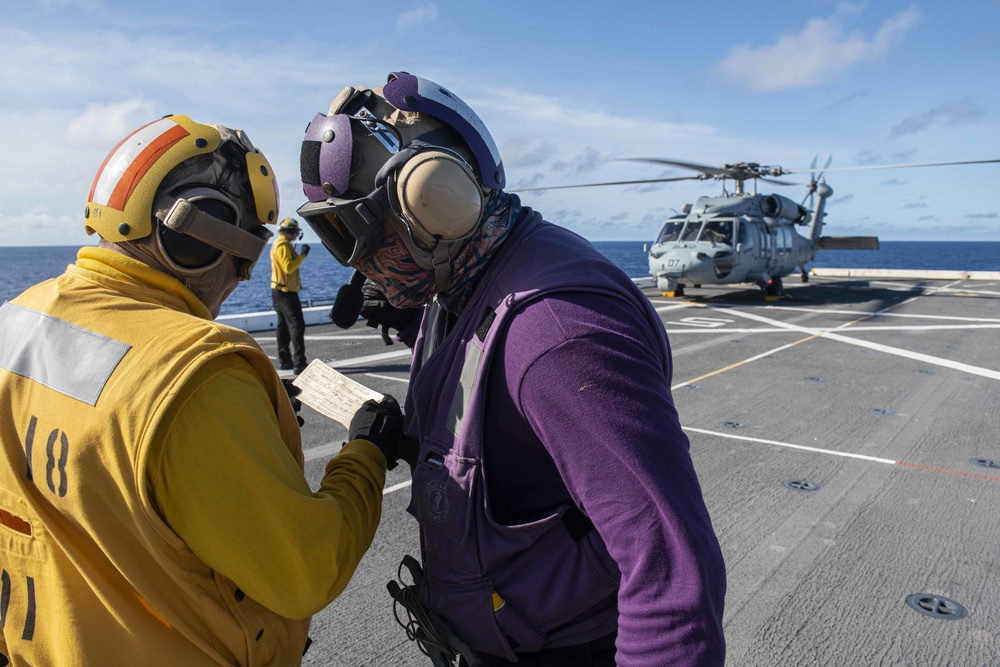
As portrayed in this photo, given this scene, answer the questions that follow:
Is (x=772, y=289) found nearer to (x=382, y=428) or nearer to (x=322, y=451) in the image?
(x=322, y=451)

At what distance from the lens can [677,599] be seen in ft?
3.70

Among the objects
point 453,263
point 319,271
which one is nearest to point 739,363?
point 453,263

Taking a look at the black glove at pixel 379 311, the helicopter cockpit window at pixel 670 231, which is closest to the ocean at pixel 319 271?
the helicopter cockpit window at pixel 670 231

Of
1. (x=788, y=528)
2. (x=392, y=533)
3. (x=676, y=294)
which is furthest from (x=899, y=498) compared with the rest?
(x=676, y=294)

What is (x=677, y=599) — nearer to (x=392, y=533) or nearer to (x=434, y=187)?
(x=434, y=187)

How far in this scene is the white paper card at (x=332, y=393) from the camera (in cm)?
213

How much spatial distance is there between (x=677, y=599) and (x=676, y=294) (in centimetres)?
1776

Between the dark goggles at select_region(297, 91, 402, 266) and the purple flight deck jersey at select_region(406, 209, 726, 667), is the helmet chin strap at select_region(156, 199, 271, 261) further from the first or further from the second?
the purple flight deck jersey at select_region(406, 209, 726, 667)

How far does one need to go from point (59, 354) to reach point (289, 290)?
23.8ft

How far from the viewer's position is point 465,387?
139 centimetres

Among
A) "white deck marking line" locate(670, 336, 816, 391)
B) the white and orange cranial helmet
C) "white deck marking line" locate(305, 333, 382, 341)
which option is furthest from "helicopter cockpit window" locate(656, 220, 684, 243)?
the white and orange cranial helmet

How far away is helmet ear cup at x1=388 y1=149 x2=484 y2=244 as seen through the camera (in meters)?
1.45

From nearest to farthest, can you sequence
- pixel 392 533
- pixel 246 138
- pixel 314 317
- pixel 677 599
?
pixel 677 599 → pixel 246 138 → pixel 392 533 → pixel 314 317

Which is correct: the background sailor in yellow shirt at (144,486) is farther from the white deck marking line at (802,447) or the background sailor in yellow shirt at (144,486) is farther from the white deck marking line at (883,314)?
the white deck marking line at (883,314)
